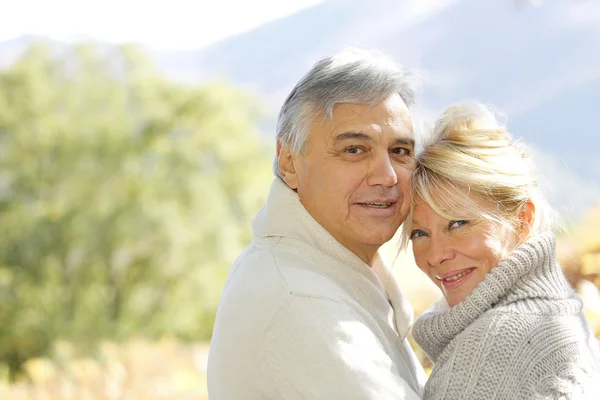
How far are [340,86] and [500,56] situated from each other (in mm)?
3725

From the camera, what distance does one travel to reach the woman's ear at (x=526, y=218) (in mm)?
1708

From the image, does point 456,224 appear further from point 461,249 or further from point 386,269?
point 386,269

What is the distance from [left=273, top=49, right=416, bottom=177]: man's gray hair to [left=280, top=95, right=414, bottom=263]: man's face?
0.02 meters

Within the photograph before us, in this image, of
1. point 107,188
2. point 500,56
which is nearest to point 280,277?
point 500,56

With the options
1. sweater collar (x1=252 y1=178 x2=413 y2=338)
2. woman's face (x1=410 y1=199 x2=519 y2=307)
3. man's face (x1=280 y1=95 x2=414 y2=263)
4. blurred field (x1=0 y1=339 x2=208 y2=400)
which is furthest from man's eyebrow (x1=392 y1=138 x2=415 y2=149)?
blurred field (x1=0 y1=339 x2=208 y2=400)

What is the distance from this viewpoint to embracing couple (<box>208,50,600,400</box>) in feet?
4.78

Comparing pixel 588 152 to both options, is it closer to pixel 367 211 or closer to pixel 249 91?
pixel 367 211

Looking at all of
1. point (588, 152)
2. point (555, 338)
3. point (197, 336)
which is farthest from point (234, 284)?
point (197, 336)

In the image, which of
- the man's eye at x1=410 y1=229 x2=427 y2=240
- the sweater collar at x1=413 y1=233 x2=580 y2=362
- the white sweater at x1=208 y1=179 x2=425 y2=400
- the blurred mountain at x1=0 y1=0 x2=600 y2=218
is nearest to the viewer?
the white sweater at x1=208 y1=179 x2=425 y2=400

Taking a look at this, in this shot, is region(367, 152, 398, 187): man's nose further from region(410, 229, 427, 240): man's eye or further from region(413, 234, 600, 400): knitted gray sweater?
region(413, 234, 600, 400): knitted gray sweater

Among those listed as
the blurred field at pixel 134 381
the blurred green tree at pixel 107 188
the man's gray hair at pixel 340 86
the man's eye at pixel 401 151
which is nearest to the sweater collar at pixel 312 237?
the man's gray hair at pixel 340 86

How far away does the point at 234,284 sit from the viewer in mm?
1619

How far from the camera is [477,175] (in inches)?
65.8

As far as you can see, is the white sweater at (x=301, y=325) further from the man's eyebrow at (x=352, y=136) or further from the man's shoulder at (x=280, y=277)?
the man's eyebrow at (x=352, y=136)
